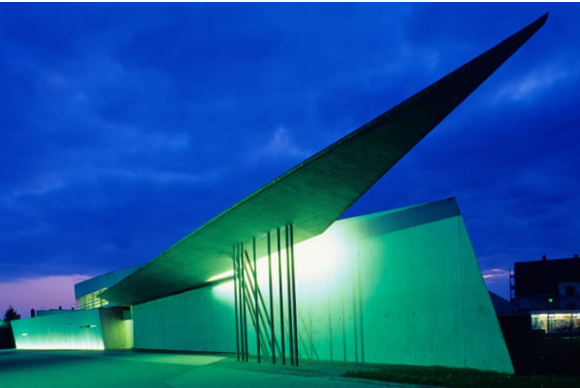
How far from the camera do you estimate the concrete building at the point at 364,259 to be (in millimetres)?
9500

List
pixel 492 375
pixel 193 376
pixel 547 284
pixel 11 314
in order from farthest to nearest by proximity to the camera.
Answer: pixel 11 314, pixel 547 284, pixel 193 376, pixel 492 375

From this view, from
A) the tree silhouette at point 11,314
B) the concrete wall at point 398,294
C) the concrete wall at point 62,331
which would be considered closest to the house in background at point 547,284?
the concrete wall at point 398,294

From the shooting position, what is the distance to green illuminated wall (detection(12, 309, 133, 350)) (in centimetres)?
3028

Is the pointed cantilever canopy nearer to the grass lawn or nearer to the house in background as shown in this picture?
the grass lawn

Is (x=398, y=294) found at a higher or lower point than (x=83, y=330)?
higher

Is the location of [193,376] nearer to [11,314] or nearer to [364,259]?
[364,259]

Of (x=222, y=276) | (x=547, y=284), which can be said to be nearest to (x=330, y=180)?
(x=222, y=276)

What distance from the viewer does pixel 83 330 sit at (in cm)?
3222

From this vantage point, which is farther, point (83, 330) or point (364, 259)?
point (83, 330)

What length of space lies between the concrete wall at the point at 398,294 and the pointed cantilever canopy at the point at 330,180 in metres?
1.28

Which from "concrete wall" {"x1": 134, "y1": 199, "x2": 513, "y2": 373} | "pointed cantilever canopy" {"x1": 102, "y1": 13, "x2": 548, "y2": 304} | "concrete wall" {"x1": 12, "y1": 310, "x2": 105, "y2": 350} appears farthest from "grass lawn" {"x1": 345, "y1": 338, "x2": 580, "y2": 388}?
"concrete wall" {"x1": 12, "y1": 310, "x2": 105, "y2": 350}

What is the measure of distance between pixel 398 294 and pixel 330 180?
4.45 meters

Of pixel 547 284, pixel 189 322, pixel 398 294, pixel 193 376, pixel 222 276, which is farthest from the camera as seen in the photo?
pixel 547 284

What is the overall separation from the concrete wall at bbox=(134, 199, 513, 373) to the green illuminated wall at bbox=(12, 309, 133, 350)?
15530 millimetres
